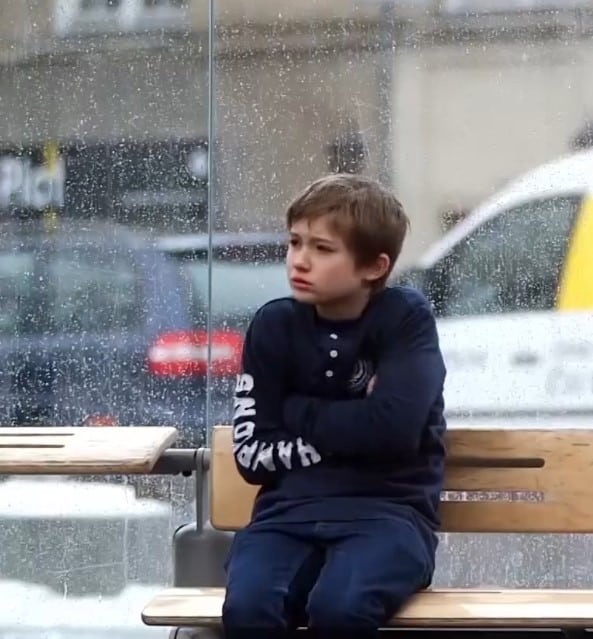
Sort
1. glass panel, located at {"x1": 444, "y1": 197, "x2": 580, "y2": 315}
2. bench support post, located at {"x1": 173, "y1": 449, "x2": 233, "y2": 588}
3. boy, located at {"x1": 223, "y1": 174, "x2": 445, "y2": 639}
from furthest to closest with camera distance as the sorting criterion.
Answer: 1. glass panel, located at {"x1": 444, "y1": 197, "x2": 580, "y2": 315}
2. bench support post, located at {"x1": 173, "y1": 449, "x2": 233, "y2": 588}
3. boy, located at {"x1": 223, "y1": 174, "x2": 445, "y2": 639}

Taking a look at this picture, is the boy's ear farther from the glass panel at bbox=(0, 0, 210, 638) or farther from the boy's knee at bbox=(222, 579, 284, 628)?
the glass panel at bbox=(0, 0, 210, 638)

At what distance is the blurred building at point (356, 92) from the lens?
3646 mm

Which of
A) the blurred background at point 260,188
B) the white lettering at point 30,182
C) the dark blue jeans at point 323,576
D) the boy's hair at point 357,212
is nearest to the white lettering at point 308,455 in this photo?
the dark blue jeans at point 323,576

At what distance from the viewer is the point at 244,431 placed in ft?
9.20

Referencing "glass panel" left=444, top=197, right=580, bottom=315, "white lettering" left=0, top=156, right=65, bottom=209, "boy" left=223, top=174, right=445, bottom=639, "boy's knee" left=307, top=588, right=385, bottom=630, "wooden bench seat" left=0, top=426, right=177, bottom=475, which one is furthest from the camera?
"white lettering" left=0, top=156, right=65, bottom=209

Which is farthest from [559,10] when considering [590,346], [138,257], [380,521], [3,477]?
A: [3,477]

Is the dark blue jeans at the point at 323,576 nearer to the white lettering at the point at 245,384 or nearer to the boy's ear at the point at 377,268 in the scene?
the white lettering at the point at 245,384

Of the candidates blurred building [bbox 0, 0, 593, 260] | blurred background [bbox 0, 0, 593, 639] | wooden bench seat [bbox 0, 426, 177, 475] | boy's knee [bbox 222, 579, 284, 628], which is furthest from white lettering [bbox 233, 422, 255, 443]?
blurred building [bbox 0, 0, 593, 260]

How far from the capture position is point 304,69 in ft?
12.0

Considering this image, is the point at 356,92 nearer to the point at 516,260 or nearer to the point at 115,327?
the point at 516,260

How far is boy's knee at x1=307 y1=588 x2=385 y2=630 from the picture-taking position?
2.53 m

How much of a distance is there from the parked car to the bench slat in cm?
97

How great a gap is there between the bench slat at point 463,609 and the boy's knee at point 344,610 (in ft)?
0.24

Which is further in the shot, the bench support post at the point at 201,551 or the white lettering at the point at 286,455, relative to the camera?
the bench support post at the point at 201,551
